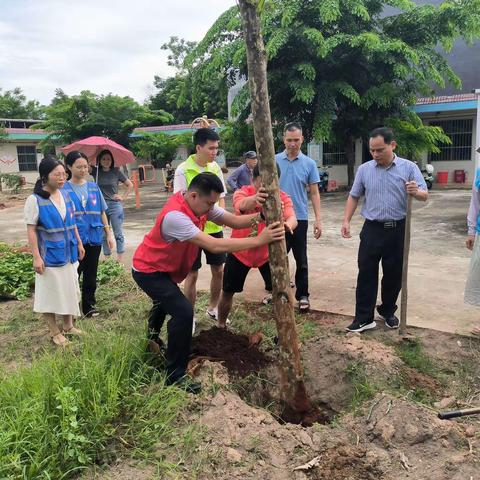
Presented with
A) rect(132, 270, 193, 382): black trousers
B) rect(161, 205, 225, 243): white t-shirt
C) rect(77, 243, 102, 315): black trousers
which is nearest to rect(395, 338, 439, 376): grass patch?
rect(132, 270, 193, 382): black trousers

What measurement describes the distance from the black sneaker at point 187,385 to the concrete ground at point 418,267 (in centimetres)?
212

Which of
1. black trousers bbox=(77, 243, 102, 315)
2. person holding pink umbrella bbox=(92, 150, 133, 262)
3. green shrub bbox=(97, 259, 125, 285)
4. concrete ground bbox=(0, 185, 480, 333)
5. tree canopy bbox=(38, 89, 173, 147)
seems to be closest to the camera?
concrete ground bbox=(0, 185, 480, 333)

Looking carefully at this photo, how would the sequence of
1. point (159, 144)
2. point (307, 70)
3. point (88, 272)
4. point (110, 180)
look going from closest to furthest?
point (88, 272), point (110, 180), point (307, 70), point (159, 144)

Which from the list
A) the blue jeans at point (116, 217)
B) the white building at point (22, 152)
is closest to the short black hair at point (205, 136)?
the blue jeans at point (116, 217)

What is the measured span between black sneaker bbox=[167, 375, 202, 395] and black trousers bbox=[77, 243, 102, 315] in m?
2.19

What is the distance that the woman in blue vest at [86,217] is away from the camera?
4762 mm

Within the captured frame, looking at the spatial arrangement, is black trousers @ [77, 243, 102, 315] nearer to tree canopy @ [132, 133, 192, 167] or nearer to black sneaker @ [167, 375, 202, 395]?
black sneaker @ [167, 375, 202, 395]

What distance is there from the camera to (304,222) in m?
4.82

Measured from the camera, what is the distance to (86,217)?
484 cm

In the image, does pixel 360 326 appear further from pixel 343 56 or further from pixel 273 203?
pixel 343 56

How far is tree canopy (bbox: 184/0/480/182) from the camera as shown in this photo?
47.3ft

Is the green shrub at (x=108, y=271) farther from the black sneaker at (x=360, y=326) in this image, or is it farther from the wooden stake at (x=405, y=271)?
the wooden stake at (x=405, y=271)

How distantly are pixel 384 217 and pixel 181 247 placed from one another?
1.87 m

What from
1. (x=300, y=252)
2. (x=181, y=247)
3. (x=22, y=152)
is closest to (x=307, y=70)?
(x=300, y=252)
